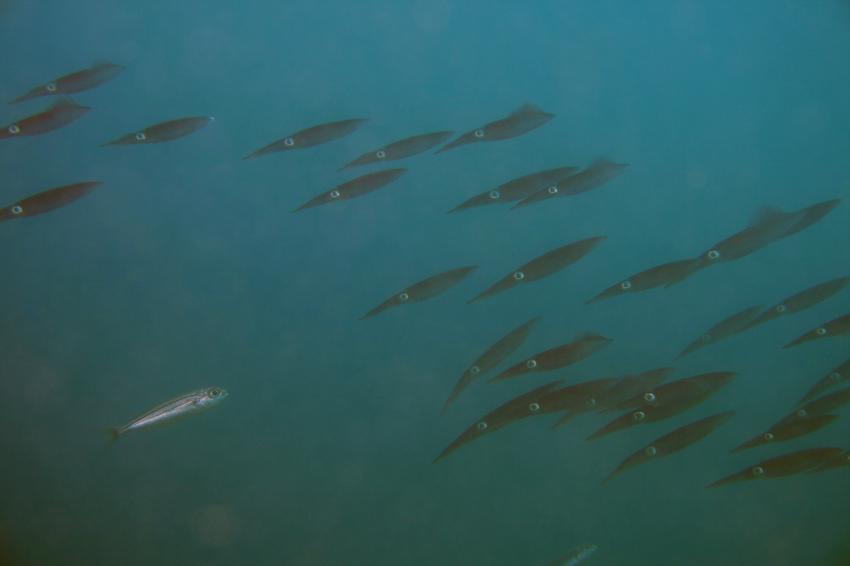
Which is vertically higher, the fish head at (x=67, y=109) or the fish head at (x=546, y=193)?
the fish head at (x=67, y=109)

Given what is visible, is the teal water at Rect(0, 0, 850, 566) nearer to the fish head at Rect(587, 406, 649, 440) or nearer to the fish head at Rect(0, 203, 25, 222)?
the fish head at Rect(0, 203, 25, 222)

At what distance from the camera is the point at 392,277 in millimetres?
3973

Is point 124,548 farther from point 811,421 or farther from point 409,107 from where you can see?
point 811,421

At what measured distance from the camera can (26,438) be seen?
13.3ft

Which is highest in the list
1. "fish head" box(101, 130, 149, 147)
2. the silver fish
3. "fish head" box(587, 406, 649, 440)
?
"fish head" box(101, 130, 149, 147)

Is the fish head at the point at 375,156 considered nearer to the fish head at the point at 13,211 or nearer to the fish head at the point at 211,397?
the fish head at the point at 211,397

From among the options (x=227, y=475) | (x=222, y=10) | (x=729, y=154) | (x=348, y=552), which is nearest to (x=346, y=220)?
(x=222, y=10)

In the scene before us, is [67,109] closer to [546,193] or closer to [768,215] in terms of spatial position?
[546,193]

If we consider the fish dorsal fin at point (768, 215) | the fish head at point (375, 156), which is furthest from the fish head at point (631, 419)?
the fish head at point (375, 156)

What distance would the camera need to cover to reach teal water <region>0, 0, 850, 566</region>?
148 inches

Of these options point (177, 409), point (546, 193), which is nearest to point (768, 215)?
point (546, 193)

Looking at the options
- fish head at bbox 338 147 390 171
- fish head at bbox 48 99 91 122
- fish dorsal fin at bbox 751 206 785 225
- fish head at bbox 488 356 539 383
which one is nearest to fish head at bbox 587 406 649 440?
fish head at bbox 488 356 539 383

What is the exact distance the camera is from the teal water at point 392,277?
3.77m

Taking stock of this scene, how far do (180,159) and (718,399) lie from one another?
3.71 m
